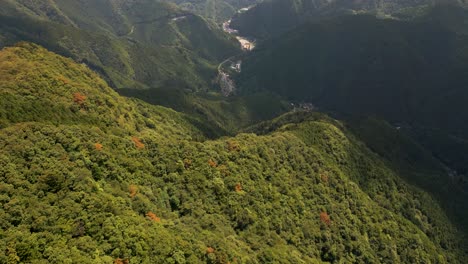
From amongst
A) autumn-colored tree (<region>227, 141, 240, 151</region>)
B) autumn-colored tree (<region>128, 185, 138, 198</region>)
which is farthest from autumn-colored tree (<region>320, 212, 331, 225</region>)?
autumn-colored tree (<region>128, 185, 138, 198</region>)

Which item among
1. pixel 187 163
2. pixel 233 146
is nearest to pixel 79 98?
pixel 187 163

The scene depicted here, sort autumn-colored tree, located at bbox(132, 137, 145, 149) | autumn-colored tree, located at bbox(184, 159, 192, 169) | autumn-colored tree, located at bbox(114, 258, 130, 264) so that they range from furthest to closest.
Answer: autumn-colored tree, located at bbox(184, 159, 192, 169), autumn-colored tree, located at bbox(132, 137, 145, 149), autumn-colored tree, located at bbox(114, 258, 130, 264)

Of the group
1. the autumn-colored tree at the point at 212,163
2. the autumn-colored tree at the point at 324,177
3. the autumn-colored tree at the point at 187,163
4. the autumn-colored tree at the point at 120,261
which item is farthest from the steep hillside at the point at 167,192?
the autumn-colored tree at the point at 324,177

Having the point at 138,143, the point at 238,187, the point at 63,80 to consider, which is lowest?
the point at 238,187

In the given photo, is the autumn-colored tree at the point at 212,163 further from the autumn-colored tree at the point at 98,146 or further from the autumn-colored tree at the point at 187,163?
the autumn-colored tree at the point at 98,146

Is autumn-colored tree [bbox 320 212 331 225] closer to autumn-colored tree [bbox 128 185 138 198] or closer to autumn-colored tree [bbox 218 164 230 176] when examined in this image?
autumn-colored tree [bbox 218 164 230 176]

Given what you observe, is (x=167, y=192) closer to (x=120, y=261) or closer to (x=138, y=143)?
(x=138, y=143)

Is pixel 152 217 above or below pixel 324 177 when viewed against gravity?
above
